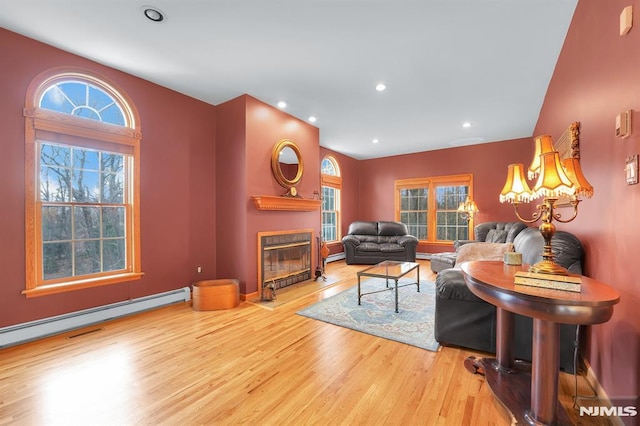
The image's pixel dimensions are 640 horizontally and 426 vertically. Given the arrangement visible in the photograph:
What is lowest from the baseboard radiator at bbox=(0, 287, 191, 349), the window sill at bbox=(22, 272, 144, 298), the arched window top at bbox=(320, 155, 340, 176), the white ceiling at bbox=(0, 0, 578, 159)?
the baseboard radiator at bbox=(0, 287, 191, 349)

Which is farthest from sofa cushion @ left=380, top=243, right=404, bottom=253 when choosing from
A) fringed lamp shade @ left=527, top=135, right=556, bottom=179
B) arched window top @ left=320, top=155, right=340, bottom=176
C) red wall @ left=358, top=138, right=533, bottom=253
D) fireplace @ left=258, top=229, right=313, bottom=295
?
fringed lamp shade @ left=527, top=135, right=556, bottom=179

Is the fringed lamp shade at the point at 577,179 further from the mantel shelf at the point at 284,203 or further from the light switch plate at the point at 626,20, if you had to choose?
the mantel shelf at the point at 284,203

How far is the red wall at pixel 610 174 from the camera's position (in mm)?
1382

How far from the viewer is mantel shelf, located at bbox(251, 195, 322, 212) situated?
376cm

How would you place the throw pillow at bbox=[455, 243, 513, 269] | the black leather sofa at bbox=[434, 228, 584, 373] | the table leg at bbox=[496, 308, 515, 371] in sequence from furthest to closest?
the throw pillow at bbox=[455, 243, 513, 269], the black leather sofa at bbox=[434, 228, 584, 373], the table leg at bbox=[496, 308, 515, 371]

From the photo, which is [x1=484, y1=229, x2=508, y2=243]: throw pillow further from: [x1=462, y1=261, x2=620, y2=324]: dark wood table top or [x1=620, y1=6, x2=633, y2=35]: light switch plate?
[x1=620, y1=6, x2=633, y2=35]: light switch plate

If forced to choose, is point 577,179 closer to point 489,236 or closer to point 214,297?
point 214,297

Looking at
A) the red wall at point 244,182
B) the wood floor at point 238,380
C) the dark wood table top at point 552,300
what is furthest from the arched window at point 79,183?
the dark wood table top at point 552,300

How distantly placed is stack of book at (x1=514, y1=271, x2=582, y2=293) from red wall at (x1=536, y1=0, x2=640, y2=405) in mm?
386

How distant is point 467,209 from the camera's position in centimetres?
612

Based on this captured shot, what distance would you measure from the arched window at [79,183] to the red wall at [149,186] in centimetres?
8

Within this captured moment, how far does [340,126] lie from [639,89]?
13.3 ft

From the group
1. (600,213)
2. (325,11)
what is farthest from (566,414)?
(325,11)

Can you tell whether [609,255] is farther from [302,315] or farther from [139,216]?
[139,216]
